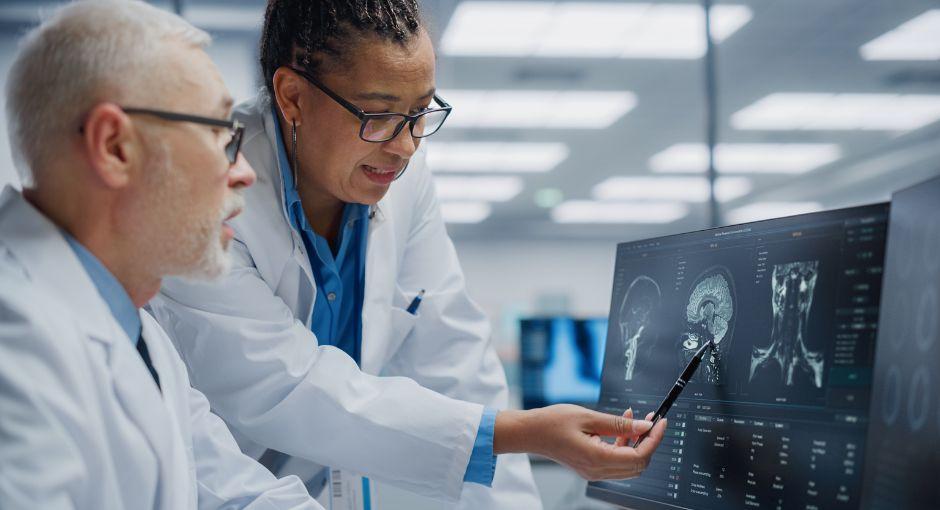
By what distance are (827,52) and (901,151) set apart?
5.50 feet

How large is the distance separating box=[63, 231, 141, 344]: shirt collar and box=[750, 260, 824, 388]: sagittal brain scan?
0.70 meters

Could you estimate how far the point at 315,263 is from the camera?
138 cm

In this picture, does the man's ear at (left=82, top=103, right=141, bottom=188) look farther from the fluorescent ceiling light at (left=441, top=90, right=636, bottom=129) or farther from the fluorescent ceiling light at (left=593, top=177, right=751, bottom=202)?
the fluorescent ceiling light at (left=593, top=177, right=751, bottom=202)

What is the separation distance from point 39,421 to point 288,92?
26.8 inches

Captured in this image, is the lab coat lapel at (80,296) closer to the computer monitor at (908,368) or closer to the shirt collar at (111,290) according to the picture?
the shirt collar at (111,290)

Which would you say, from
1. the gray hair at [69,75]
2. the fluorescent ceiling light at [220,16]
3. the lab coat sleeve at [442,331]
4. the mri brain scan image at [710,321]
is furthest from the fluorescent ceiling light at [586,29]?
the gray hair at [69,75]

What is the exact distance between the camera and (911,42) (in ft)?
15.9

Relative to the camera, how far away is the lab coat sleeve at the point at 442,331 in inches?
58.2

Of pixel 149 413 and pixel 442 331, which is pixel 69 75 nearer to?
pixel 149 413

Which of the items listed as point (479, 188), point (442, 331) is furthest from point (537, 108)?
point (442, 331)

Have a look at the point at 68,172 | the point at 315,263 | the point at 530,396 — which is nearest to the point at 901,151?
the point at 530,396

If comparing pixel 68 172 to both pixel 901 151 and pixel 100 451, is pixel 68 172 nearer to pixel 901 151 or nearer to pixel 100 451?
pixel 100 451

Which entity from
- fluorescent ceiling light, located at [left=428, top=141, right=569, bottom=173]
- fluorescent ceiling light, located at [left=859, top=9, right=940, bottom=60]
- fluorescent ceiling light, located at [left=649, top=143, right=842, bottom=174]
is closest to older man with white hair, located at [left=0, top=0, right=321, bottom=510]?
fluorescent ceiling light, located at [left=859, top=9, right=940, bottom=60]

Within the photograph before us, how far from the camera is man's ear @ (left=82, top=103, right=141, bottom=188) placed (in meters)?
0.82
